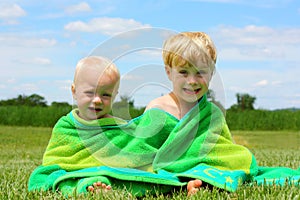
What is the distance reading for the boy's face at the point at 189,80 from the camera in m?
3.33

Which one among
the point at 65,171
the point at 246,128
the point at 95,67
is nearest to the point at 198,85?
the point at 95,67

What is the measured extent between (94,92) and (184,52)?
744 mm

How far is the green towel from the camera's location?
3.41 m

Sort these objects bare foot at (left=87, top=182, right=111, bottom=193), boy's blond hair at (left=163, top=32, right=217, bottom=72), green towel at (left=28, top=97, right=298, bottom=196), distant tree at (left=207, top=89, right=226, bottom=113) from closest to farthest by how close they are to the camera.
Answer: bare foot at (left=87, top=182, right=111, bottom=193) < boy's blond hair at (left=163, top=32, right=217, bottom=72) < green towel at (left=28, top=97, right=298, bottom=196) < distant tree at (left=207, top=89, right=226, bottom=113)

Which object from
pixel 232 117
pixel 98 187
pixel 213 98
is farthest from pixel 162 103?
pixel 232 117

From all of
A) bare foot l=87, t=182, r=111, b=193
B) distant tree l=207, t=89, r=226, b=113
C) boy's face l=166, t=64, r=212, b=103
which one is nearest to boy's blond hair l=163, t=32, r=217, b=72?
boy's face l=166, t=64, r=212, b=103

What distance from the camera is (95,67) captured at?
3.42 metres

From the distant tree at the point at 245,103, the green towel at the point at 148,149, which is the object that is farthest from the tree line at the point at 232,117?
the green towel at the point at 148,149

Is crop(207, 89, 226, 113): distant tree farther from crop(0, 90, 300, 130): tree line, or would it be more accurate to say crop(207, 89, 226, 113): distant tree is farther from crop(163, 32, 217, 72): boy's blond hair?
crop(0, 90, 300, 130): tree line

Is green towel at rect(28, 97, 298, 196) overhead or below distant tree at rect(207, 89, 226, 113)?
below

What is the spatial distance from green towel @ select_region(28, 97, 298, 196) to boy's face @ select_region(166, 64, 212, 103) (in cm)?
18

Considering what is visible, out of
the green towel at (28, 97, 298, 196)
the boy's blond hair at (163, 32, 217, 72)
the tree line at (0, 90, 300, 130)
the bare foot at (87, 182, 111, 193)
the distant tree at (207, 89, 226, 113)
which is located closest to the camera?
the bare foot at (87, 182, 111, 193)

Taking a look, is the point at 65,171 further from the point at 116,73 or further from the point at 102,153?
the point at 116,73

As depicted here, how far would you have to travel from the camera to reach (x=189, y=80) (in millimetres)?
3342
